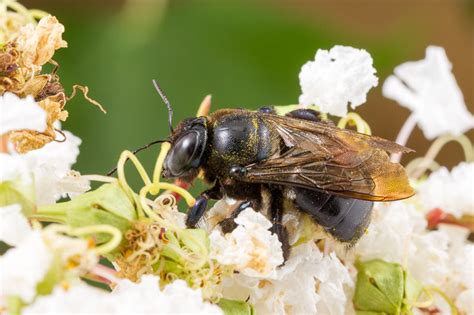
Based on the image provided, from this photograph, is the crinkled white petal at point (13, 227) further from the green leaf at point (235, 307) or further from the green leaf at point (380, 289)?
the green leaf at point (380, 289)

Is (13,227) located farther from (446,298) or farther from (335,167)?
(446,298)

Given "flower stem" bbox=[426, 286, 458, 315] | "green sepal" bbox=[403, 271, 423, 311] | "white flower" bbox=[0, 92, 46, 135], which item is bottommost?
"flower stem" bbox=[426, 286, 458, 315]

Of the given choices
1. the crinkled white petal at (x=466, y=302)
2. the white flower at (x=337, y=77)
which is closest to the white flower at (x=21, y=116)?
the white flower at (x=337, y=77)

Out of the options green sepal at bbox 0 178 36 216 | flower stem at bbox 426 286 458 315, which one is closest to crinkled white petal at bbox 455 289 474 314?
flower stem at bbox 426 286 458 315

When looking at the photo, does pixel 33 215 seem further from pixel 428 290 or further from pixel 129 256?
pixel 428 290

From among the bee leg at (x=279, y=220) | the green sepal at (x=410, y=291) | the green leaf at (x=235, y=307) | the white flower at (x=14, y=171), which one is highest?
the white flower at (x=14, y=171)

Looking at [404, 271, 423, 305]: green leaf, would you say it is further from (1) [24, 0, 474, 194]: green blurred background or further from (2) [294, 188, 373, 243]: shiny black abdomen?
A: (1) [24, 0, 474, 194]: green blurred background

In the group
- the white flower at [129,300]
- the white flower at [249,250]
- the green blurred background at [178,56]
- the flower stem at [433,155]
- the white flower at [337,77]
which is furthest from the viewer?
the green blurred background at [178,56]

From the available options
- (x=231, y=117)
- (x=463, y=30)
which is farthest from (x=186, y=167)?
(x=463, y=30)
